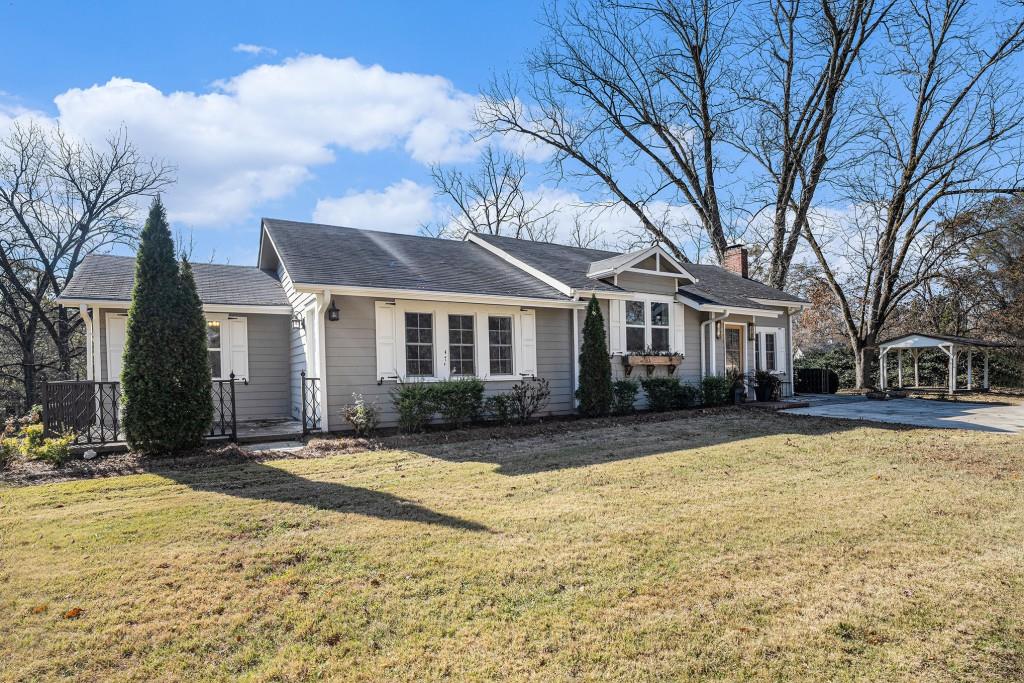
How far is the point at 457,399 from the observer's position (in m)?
10.0

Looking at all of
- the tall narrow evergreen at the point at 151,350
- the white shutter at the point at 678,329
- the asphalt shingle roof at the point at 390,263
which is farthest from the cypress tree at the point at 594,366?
the tall narrow evergreen at the point at 151,350

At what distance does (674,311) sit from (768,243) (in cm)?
1368

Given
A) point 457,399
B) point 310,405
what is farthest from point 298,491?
point 310,405

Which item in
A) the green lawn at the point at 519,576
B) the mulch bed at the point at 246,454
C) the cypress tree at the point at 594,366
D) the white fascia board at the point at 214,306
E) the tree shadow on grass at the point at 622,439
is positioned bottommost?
the tree shadow on grass at the point at 622,439

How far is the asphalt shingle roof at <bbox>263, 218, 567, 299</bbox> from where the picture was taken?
9.99m

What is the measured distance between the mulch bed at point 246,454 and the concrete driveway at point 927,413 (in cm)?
542

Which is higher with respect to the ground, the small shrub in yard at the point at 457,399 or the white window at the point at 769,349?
the white window at the point at 769,349

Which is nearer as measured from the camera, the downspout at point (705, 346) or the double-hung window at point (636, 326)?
the double-hung window at point (636, 326)

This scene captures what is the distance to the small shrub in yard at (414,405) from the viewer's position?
9.52 metres

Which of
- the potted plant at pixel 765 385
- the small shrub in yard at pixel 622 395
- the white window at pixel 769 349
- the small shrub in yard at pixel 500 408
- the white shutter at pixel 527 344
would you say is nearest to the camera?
the small shrub in yard at pixel 500 408

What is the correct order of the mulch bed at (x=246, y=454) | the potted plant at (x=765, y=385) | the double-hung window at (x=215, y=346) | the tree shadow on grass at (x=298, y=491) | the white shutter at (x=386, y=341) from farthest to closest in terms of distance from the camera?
the potted plant at (x=765, y=385) → the double-hung window at (x=215, y=346) → the white shutter at (x=386, y=341) → the mulch bed at (x=246, y=454) → the tree shadow on grass at (x=298, y=491)

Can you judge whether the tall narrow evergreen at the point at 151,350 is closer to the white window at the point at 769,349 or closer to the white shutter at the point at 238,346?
the white shutter at the point at 238,346

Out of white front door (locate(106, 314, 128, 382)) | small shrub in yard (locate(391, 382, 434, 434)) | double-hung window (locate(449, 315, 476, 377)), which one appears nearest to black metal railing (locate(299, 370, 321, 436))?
small shrub in yard (locate(391, 382, 434, 434))

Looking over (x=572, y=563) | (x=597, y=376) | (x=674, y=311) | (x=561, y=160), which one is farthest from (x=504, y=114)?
(x=572, y=563)
